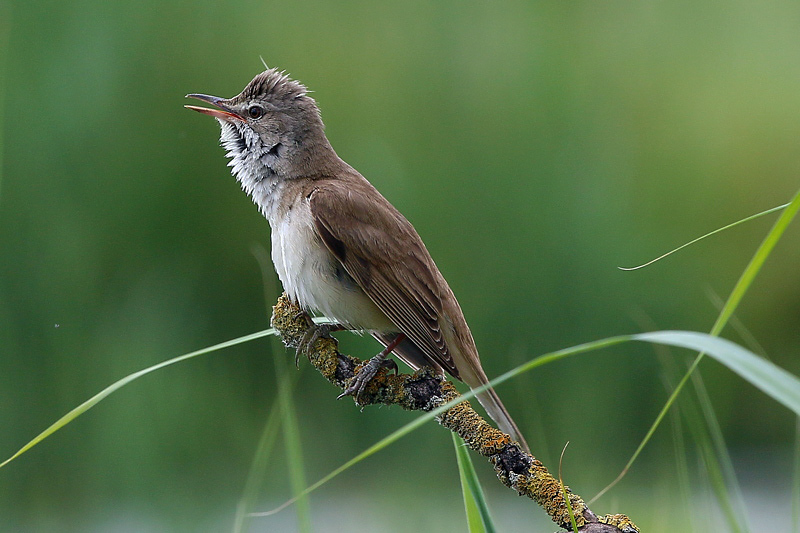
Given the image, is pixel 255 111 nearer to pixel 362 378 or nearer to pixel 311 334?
pixel 311 334

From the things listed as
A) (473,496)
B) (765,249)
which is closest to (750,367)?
(765,249)

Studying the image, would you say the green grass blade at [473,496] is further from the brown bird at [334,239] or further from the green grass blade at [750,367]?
the brown bird at [334,239]

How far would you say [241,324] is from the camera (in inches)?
207

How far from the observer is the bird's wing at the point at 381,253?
246cm

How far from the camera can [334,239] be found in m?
2.58

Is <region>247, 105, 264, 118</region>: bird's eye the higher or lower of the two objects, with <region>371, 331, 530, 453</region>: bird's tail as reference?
higher

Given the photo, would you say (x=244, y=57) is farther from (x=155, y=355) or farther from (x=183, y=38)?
(x=155, y=355)

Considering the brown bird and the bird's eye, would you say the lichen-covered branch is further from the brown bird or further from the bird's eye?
the bird's eye

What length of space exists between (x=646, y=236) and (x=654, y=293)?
35 cm

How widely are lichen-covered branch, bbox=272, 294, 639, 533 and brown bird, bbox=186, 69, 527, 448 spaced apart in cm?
41

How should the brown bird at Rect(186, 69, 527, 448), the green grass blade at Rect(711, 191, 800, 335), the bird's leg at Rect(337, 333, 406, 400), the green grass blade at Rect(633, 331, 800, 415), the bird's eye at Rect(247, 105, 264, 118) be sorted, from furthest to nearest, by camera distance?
1. the bird's eye at Rect(247, 105, 264, 118)
2. the brown bird at Rect(186, 69, 527, 448)
3. the bird's leg at Rect(337, 333, 406, 400)
4. the green grass blade at Rect(711, 191, 800, 335)
5. the green grass blade at Rect(633, 331, 800, 415)

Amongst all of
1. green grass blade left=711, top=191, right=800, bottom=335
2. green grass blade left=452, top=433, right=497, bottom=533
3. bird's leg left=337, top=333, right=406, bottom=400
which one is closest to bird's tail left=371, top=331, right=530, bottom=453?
bird's leg left=337, top=333, right=406, bottom=400

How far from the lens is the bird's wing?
2.46 metres

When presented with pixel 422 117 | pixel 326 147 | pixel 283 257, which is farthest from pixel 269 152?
pixel 422 117
